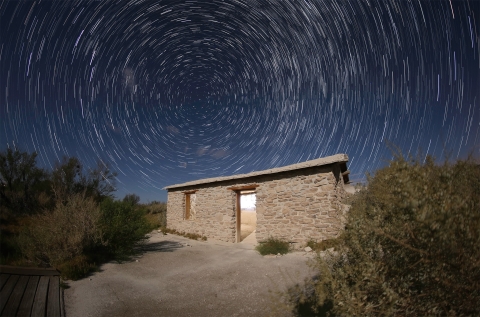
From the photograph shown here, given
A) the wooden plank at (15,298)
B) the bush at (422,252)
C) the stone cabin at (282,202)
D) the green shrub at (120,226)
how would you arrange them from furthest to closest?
the stone cabin at (282,202), the green shrub at (120,226), the wooden plank at (15,298), the bush at (422,252)

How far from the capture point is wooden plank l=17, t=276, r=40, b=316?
3077 mm

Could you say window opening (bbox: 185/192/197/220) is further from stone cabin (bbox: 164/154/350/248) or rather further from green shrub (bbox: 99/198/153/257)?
green shrub (bbox: 99/198/153/257)

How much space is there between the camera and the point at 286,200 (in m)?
8.58

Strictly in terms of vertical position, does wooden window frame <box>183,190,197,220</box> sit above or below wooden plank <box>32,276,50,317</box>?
above

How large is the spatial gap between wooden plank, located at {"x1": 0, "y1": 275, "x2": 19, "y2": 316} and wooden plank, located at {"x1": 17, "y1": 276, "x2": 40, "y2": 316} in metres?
0.20

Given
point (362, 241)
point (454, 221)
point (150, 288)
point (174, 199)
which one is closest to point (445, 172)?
point (454, 221)

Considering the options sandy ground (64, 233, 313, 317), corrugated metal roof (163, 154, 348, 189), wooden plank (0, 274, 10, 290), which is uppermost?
corrugated metal roof (163, 154, 348, 189)

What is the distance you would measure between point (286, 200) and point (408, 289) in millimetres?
6473

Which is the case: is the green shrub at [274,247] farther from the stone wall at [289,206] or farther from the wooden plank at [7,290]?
the wooden plank at [7,290]

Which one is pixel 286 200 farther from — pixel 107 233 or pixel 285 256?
pixel 107 233

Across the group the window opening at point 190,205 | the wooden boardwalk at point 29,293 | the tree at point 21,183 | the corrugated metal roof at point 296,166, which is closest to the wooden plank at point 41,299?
the wooden boardwalk at point 29,293

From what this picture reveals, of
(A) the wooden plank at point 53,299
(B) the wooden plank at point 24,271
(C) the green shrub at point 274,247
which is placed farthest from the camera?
(C) the green shrub at point 274,247

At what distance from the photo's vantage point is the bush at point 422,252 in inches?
70.5

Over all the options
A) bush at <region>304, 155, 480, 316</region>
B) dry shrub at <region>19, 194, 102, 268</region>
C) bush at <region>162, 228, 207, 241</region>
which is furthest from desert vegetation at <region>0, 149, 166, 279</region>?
bush at <region>304, 155, 480, 316</region>
